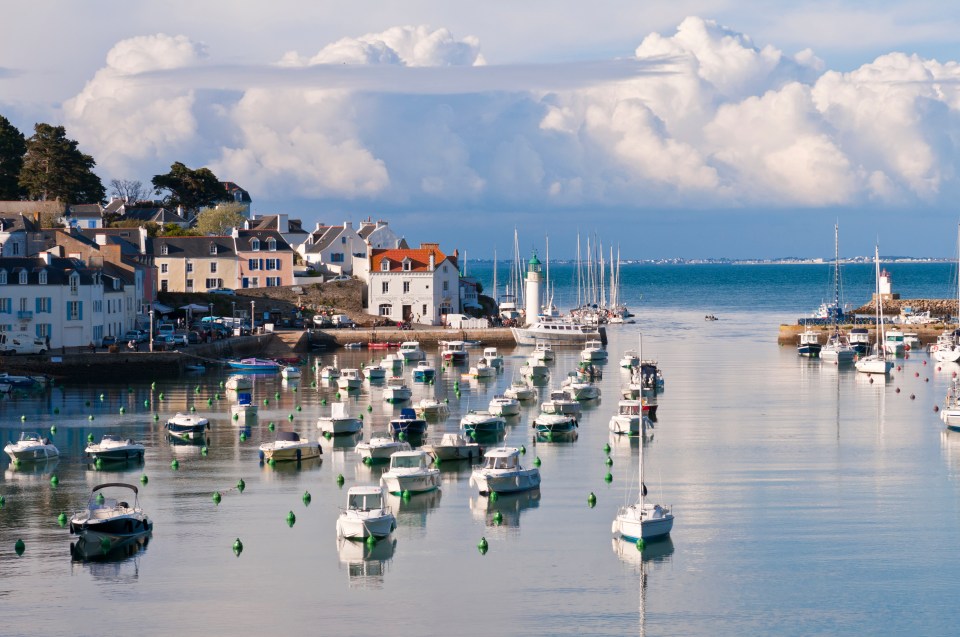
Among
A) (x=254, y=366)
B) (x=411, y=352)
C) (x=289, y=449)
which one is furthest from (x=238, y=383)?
(x=289, y=449)

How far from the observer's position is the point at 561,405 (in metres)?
70.1

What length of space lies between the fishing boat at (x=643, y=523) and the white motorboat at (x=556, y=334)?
76.9 meters

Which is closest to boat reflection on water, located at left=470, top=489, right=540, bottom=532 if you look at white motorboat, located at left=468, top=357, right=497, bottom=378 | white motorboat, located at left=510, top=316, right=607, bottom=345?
white motorboat, located at left=468, top=357, right=497, bottom=378

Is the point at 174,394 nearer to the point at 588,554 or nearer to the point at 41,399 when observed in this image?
the point at 41,399

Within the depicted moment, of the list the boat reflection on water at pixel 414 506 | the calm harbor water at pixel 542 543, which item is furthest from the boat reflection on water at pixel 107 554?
the boat reflection on water at pixel 414 506

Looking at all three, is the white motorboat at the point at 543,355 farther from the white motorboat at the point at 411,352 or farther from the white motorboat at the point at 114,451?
the white motorboat at the point at 114,451

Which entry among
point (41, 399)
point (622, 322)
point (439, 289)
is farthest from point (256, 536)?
point (622, 322)

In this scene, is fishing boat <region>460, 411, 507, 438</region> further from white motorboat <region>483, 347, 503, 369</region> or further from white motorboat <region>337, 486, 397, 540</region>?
white motorboat <region>483, 347, 503, 369</region>

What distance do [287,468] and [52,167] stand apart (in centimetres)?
9108

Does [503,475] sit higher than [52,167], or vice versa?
[52,167]

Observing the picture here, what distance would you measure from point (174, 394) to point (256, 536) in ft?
133

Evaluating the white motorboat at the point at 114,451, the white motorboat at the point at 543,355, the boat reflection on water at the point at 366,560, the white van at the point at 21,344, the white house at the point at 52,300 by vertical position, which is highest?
the white house at the point at 52,300

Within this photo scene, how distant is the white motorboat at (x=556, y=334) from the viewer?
120 meters

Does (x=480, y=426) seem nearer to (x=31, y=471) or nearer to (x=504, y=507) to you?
(x=504, y=507)
